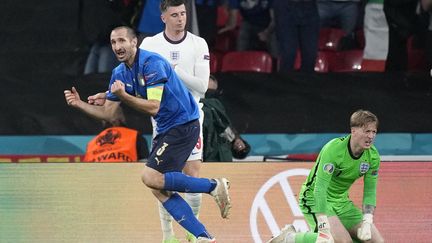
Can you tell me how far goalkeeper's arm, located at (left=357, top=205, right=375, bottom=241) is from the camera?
37.7 feet

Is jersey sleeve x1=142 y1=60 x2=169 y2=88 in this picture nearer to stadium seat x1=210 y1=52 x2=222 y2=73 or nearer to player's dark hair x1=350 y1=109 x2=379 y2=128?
player's dark hair x1=350 y1=109 x2=379 y2=128

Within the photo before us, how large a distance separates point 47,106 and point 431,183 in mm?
4270

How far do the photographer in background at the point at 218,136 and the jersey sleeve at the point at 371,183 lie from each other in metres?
1.73

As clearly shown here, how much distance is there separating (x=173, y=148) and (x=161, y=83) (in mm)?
558

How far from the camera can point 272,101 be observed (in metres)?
14.3

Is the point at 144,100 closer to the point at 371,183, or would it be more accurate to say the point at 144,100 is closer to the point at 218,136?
the point at 371,183

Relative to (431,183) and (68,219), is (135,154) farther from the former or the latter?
(431,183)

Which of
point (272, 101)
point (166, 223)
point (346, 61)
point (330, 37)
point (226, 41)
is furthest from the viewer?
point (226, 41)

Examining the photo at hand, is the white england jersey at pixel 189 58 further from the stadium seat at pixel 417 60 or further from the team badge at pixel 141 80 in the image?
the stadium seat at pixel 417 60

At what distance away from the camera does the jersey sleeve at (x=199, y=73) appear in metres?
11.6

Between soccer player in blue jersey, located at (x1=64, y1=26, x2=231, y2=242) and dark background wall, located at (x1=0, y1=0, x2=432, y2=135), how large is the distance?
10.7ft

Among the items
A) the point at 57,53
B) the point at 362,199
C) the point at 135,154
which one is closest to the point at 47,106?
the point at 57,53

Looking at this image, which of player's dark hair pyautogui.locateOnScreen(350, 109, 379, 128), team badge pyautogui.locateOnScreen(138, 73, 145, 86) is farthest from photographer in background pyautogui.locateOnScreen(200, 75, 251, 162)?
team badge pyautogui.locateOnScreen(138, 73, 145, 86)

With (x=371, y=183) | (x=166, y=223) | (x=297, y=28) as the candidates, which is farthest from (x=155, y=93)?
(x=297, y=28)
